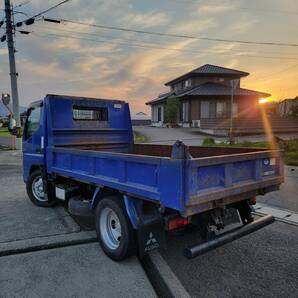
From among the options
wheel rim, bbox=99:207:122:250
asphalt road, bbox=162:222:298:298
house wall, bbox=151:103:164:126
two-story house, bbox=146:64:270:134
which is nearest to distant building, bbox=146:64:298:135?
two-story house, bbox=146:64:270:134

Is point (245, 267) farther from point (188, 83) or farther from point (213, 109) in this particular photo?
point (188, 83)

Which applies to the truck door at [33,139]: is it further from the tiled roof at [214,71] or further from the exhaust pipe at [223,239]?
the tiled roof at [214,71]

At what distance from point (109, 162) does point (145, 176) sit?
2.54ft

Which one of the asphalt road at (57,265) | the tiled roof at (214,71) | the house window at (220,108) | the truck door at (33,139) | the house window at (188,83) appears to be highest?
the tiled roof at (214,71)

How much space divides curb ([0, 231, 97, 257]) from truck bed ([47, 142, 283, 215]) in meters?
0.98

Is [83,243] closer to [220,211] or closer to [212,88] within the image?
[220,211]

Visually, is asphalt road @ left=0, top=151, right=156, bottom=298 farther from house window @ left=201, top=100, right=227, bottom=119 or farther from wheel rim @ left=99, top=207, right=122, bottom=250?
house window @ left=201, top=100, right=227, bottom=119

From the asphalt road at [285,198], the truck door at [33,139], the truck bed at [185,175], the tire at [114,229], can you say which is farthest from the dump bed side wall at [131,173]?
the asphalt road at [285,198]

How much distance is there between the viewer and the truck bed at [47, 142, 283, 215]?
290 centimetres

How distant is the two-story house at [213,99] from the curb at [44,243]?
26.6 m

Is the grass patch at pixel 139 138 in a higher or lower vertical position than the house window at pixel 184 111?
lower

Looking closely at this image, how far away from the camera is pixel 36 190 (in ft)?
21.1

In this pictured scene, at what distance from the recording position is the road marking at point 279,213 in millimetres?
5476

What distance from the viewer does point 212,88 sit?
35125 millimetres
